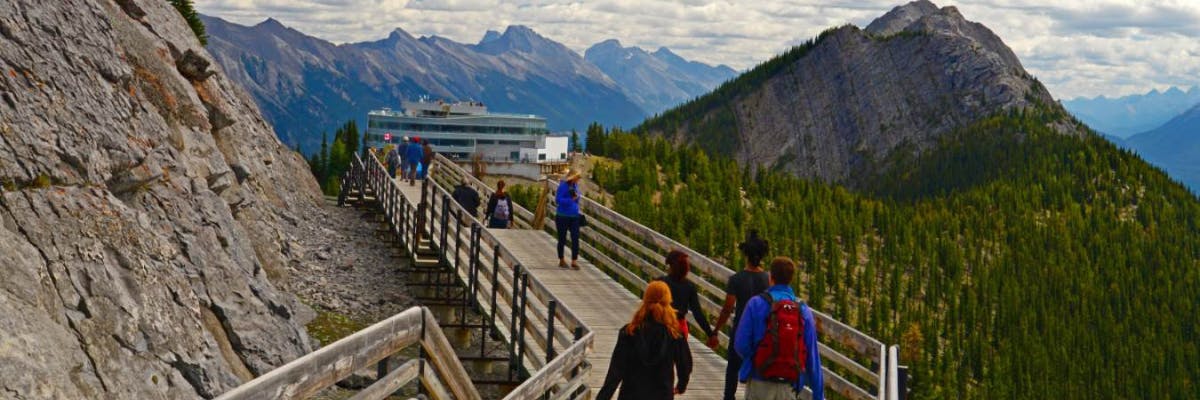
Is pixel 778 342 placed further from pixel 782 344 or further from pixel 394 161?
pixel 394 161

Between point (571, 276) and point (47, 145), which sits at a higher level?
point (47, 145)

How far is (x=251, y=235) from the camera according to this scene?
27828 millimetres

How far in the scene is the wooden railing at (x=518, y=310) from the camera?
12758 mm

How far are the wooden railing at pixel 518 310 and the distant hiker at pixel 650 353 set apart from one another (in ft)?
2.23

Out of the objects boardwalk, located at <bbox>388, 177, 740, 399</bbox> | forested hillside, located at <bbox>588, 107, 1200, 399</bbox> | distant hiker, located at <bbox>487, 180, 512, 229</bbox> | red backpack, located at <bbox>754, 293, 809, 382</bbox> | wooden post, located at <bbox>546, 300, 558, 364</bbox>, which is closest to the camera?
red backpack, located at <bbox>754, 293, 809, 382</bbox>


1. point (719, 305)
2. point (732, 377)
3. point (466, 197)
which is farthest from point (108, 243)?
point (466, 197)

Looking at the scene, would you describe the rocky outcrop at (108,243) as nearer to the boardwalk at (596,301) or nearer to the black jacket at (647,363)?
the boardwalk at (596,301)

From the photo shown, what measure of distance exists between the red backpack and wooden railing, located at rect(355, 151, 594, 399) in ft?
6.19

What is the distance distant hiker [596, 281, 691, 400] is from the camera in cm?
1122

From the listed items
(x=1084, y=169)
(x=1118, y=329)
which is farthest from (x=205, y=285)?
(x=1084, y=169)

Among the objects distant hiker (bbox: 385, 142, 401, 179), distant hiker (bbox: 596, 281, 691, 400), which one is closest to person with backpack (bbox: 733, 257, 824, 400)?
distant hiker (bbox: 596, 281, 691, 400)

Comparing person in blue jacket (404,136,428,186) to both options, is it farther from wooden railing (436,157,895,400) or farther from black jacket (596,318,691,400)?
black jacket (596,318,691,400)

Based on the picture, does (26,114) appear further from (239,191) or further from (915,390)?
(915,390)

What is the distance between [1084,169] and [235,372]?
184 metres
